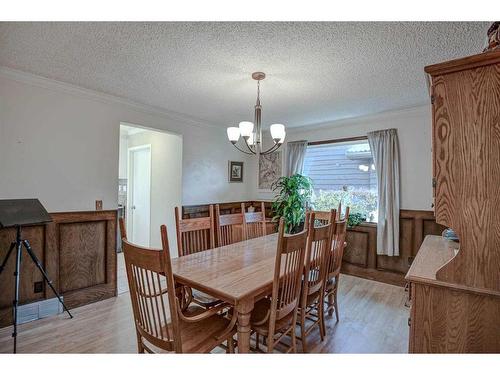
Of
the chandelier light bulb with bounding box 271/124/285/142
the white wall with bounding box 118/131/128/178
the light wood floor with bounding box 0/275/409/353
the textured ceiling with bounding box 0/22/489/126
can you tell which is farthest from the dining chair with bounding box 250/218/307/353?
the white wall with bounding box 118/131/128/178

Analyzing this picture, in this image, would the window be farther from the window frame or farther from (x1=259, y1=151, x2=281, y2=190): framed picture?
(x1=259, y1=151, x2=281, y2=190): framed picture

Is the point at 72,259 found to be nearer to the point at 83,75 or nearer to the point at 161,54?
the point at 83,75

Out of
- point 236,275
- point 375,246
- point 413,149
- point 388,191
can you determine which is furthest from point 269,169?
point 236,275

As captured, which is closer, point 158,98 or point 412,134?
point 158,98

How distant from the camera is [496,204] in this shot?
1.11 meters

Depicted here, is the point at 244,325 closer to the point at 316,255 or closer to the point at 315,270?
the point at 316,255

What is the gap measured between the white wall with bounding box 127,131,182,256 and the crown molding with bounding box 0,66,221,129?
353mm

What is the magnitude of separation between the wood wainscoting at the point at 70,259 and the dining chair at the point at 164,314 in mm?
1731

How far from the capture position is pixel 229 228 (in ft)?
8.89

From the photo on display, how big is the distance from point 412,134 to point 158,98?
3.26 metres

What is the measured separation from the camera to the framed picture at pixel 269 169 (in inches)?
182

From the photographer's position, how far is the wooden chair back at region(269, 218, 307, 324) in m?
1.43

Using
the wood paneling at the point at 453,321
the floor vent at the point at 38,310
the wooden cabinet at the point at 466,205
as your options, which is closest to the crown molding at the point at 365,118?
the wooden cabinet at the point at 466,205
